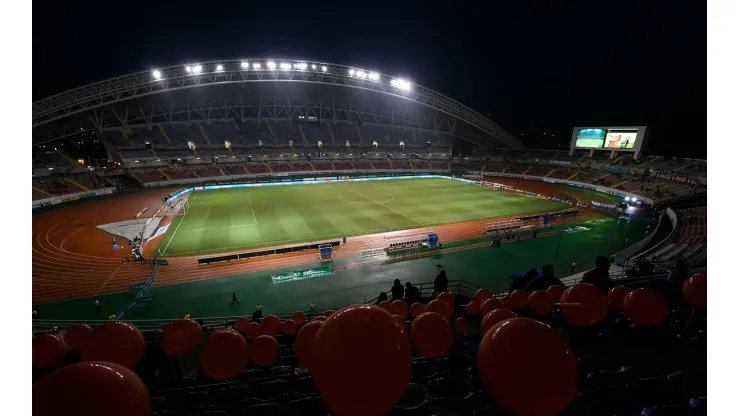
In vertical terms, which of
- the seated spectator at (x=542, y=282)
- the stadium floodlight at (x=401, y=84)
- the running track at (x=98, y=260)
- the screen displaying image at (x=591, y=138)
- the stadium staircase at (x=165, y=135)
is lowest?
the running track at (x=98, y=260)

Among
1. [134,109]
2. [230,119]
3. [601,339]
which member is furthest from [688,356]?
[230,119]

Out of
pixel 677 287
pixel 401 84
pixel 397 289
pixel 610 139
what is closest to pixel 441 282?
pixel 397 289

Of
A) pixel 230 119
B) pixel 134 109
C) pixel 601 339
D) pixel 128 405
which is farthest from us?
pixel 230 119

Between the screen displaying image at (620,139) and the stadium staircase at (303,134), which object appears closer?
the screen displaying image at (620,139)

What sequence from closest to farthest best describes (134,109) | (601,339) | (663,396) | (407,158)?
(663,396), (601,339), (134,109), (407,158)

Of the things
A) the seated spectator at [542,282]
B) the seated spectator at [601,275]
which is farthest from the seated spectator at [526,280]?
the seated spectator at [601,275]

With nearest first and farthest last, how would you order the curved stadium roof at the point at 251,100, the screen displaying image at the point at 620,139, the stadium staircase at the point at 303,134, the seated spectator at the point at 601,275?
the seated spectator at the point at 601,275 → the curved stadium roof at the point at 251,100 → the screen displaying image at the point at 620,139 → the stadium staircase at the point at 303,134

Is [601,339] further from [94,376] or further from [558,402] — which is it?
[94,376]

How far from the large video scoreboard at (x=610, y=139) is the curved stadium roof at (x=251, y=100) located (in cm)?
1352

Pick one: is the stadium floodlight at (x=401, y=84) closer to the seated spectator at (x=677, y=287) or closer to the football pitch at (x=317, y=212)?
the football pitch at (x=317, y=212)

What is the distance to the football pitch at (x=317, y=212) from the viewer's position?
23297 mm

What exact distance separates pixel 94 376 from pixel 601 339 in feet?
21.8

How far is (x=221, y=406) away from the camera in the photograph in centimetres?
399

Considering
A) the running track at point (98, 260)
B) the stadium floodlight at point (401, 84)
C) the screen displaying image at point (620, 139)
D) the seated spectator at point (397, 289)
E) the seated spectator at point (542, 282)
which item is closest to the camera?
the seated spectator at point (542, 282)
